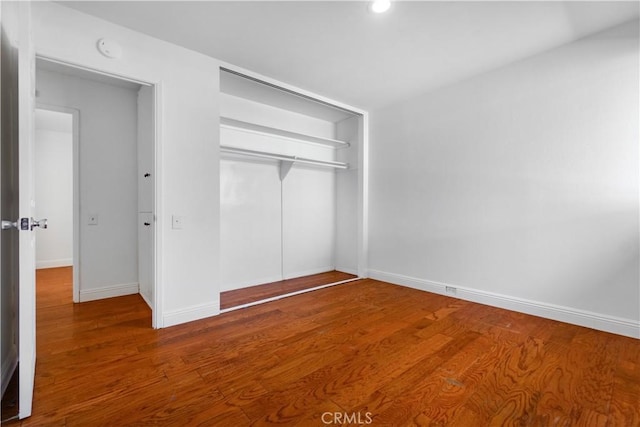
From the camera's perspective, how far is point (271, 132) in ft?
12.1

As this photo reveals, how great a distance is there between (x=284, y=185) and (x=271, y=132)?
0.75m

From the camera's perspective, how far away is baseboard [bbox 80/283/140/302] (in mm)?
3148

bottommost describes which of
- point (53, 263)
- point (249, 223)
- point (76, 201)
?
point (53, 263)

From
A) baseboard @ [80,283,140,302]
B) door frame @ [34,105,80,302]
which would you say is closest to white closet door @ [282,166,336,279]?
baseboard @ [80,283,140,302]

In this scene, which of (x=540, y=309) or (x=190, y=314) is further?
(x=540, y=309)

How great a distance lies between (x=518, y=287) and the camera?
2.85 meters

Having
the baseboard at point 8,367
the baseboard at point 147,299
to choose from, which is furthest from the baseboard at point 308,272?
the baseboard at point 8,367

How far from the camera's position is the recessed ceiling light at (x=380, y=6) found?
2008mm

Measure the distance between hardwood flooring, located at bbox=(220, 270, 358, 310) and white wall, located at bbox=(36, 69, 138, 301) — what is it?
124cm

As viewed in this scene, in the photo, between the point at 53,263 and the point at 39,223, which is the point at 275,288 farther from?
the point at 53,263

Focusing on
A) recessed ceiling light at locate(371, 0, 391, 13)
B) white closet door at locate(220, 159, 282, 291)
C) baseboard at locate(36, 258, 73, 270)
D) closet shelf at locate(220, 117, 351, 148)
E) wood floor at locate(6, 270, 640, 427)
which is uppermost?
recessed ceiling light at locate(371, 0, 391, 13)

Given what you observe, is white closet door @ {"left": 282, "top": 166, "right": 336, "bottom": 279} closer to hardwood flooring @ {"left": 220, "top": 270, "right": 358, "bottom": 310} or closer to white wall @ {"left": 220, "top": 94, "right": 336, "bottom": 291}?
white wall @ {"left": 220, "top": 94, "right": 336, "bottom": 291}

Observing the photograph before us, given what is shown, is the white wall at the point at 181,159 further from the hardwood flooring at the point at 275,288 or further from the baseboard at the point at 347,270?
the baseboard at the point at 347,270

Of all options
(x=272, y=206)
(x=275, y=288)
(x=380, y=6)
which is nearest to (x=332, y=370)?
(x=275, y=288)
